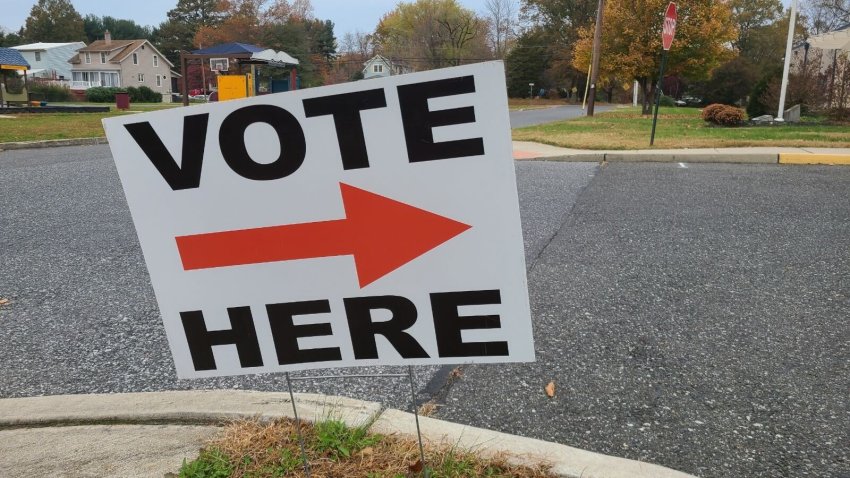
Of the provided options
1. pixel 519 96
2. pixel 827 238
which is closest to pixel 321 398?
pixel 827 238

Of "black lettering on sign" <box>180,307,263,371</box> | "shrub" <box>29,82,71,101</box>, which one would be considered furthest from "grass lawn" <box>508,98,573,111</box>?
"black lettering on sign" <box>180,307,263,371</box>

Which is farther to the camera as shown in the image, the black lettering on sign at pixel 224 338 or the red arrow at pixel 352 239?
the black lettering on sign at pixel 224 338

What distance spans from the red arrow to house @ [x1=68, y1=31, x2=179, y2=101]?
79.9 meters

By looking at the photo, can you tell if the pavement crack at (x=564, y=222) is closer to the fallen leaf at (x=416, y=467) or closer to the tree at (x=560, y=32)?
the fallen leaf at (x=416, y=467)

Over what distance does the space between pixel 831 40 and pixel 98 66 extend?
74926mm

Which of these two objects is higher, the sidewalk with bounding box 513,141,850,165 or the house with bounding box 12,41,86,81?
the house with bounding box 12,41,86,81

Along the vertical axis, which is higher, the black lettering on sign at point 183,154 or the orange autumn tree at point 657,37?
the orange autumn tree at point 657,37

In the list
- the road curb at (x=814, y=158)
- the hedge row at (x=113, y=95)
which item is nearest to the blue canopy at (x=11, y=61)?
the hedge row at (x=113, y=95)

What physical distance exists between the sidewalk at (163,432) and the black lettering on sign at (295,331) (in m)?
0.51

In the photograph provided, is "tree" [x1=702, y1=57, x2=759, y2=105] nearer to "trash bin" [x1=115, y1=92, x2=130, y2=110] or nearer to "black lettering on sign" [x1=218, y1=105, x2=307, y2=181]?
"trash bin" [x1=115, y1=92, x2=130, y2=110]

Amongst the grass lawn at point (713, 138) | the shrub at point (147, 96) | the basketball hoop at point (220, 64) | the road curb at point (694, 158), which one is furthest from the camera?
the shrub at point (147, 96)

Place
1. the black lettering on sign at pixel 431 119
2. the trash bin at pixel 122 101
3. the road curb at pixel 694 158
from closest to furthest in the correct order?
1. the black lettering on sign at pixel 431 119
2. the road curb at pixel 694 158
3. the trash bin at pixel 122 101

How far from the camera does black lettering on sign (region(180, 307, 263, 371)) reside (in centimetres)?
191

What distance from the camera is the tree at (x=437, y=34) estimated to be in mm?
66000
